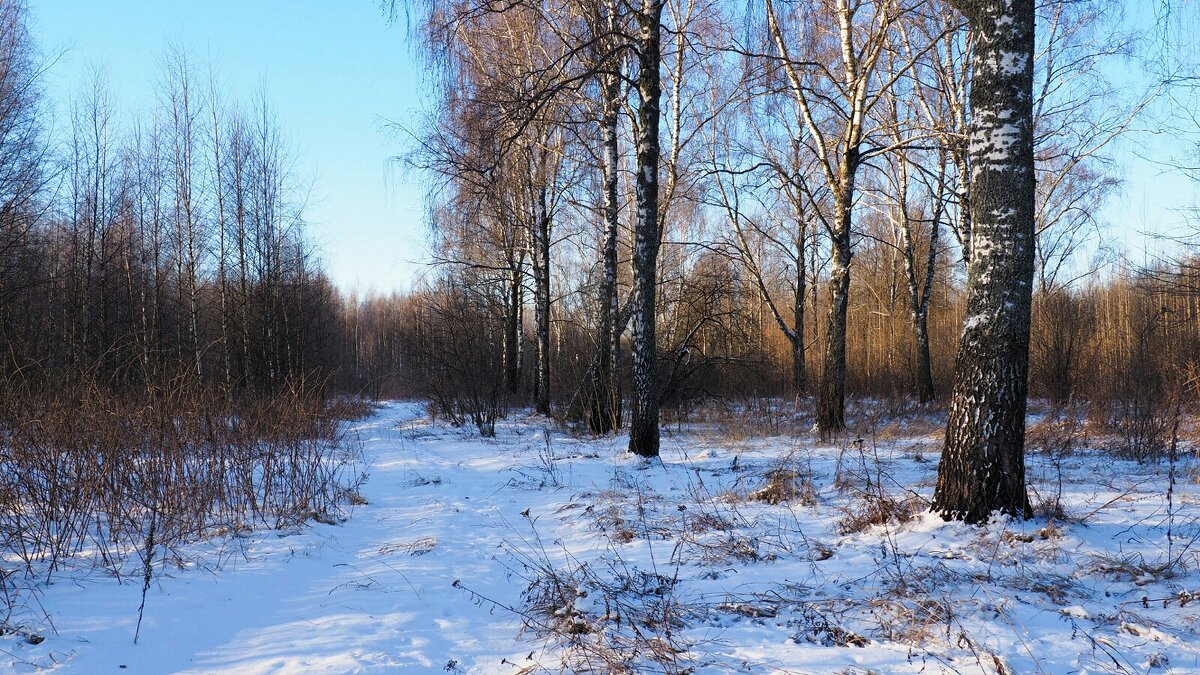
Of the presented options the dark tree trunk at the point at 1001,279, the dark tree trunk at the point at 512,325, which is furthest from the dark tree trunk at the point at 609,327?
the dark tree trunk at the point at 512,325

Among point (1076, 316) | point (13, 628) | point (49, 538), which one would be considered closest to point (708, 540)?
point (13, 628)

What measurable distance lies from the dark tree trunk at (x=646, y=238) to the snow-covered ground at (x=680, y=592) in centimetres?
210

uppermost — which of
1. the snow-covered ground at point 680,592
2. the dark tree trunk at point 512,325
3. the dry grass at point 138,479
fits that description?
the dark tree trunk at point 512,325

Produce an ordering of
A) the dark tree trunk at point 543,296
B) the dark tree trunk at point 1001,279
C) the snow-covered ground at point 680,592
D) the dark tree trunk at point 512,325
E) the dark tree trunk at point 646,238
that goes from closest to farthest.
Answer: the snow-covered ground at point 680,592
the dark tree trunk at point 1001,279
the dark tree trunk at point 646,238
the dark tree trunk at point 543,296
the dark tree trunk at point 512,325

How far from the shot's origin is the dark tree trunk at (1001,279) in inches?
159

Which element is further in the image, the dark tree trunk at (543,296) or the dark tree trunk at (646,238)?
the dark tree trunk at (543,296)

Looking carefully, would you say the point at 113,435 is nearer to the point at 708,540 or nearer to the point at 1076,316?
the point at 708,540

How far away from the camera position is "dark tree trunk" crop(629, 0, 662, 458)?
301 inches

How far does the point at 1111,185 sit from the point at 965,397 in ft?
60.3

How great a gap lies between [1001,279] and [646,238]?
169 inches

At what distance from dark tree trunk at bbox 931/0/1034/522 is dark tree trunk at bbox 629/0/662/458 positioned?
4036mm

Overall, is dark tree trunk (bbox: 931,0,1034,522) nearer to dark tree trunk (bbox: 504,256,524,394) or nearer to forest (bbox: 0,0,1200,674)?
forest (bbox: 0,0,1200,674)

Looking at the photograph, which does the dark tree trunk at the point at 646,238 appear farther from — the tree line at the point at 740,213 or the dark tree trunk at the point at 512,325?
the dark tree trunk at the point at 512,325

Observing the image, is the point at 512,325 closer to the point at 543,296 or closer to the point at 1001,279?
the point at 543,296
